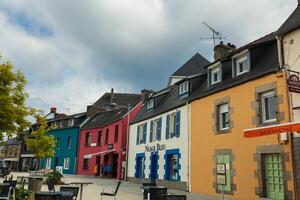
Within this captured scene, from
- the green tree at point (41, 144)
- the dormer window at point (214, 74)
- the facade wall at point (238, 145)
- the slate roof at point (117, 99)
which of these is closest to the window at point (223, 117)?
the facade wall at point (238, 145)

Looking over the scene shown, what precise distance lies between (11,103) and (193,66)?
21482mm

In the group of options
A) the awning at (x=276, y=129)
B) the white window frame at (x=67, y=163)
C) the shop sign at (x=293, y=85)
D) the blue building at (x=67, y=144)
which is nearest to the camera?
the awning at (x=276, y=129)

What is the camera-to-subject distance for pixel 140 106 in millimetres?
33719

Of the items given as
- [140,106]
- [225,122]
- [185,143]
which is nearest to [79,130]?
[140,106]

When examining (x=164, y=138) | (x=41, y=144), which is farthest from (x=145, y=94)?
(x=41, y=144)

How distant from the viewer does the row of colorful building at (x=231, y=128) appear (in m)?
13.0

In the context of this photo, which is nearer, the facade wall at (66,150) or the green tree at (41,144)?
the green tree at (41,144)

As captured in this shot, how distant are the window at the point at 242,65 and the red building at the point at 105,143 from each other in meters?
16.1

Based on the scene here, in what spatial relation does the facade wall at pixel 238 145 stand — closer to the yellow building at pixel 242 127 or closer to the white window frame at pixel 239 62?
the yellow building at pixel 242 127

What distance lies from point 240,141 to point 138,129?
1399 centimetres

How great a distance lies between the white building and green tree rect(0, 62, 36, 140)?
9.87 metres

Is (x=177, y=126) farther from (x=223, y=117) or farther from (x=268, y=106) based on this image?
(x=268, y=106)

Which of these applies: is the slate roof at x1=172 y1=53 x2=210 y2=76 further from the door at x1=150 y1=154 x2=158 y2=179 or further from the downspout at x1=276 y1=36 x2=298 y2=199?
the downspout at x1=276 y1=36 x2=298 y2=199

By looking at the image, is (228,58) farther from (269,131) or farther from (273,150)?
(269,131)
